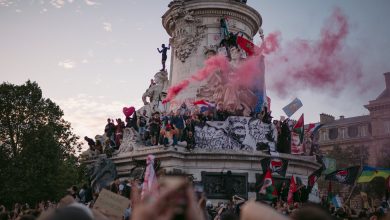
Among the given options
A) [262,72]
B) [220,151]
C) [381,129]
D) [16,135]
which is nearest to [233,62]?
[262,72]

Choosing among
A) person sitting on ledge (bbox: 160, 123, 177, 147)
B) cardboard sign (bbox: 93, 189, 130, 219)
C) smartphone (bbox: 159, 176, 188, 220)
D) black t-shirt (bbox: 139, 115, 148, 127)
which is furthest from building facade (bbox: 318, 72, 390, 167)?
smartphone (bbox: 159, 176, 188, 220)

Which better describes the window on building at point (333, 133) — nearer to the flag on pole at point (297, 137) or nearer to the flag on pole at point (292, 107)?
the flag on pole at point (292, 107)

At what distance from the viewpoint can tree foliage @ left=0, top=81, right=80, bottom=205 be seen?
114 feet

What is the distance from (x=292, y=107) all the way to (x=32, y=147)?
2192 cm

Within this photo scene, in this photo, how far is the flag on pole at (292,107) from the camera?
27234mm

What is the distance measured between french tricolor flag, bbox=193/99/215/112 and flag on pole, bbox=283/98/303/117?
15.0 feet

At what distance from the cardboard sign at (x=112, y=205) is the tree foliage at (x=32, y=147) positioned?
29.7 metres

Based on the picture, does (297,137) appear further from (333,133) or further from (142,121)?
(333,133)

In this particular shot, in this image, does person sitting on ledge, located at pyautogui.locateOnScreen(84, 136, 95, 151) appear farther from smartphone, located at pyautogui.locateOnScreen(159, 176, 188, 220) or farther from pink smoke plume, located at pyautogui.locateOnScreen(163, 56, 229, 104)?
smartphone, located at pyautogui.locateOnScreen(159, 176, 188, 220)

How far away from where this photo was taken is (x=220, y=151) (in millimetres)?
23266

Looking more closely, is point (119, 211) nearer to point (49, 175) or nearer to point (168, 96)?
point (168, 96)

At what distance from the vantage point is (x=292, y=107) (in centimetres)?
2731

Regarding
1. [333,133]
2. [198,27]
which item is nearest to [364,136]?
[333,133]

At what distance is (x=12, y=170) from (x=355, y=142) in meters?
52.3
